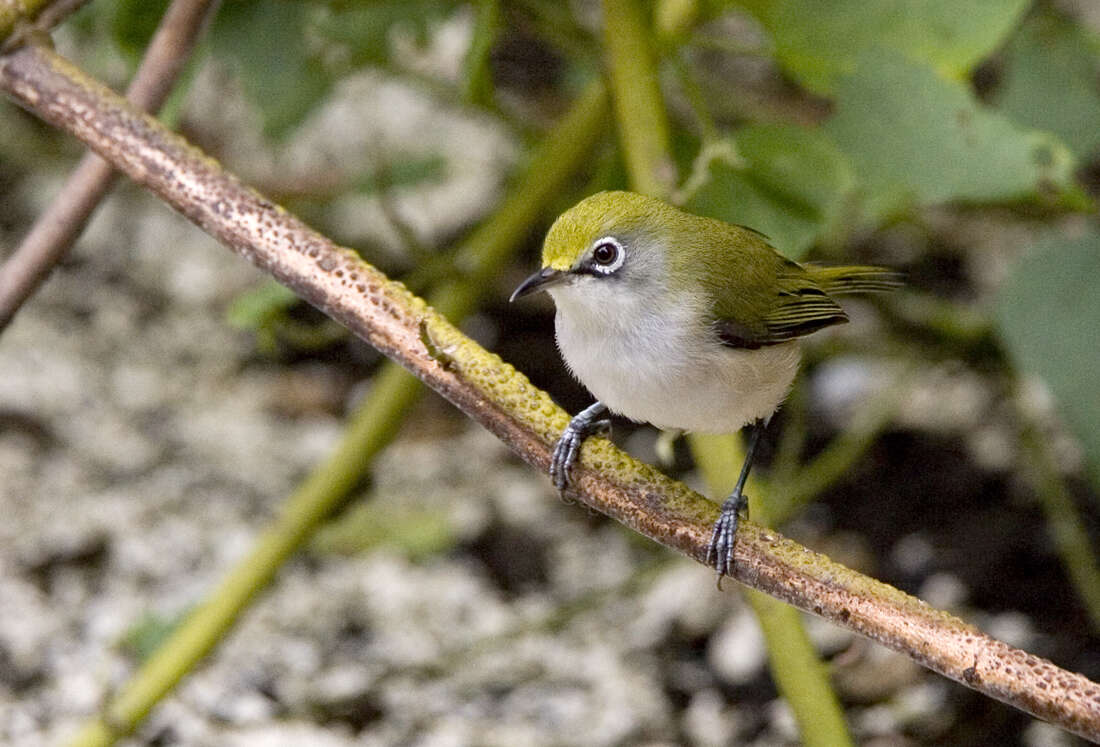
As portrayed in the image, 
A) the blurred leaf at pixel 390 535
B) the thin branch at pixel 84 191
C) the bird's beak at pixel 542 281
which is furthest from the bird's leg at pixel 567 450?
the blurred leaf at pixel 390 535

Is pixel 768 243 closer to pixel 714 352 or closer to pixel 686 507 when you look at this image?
pixel 714 352

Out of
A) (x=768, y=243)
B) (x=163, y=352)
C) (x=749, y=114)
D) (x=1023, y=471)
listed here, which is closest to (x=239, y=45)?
(x=768, y=243)

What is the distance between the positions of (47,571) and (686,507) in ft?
5.54

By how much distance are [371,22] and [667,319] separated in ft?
3.40

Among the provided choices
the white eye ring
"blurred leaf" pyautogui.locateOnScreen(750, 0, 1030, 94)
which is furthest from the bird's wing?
"blurred leaf" pyautogui.locateOnScreen(750, 0, 1030, 94)

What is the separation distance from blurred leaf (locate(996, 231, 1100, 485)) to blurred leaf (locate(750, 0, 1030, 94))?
42 cm

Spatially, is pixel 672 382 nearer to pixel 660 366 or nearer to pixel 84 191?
pixel 660 366

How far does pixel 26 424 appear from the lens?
300 centimetres

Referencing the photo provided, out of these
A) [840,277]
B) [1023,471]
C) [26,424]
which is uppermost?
[26,424]

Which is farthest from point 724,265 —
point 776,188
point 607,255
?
point 776,188

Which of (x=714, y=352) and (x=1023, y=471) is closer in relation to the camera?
(x=714, y=352)

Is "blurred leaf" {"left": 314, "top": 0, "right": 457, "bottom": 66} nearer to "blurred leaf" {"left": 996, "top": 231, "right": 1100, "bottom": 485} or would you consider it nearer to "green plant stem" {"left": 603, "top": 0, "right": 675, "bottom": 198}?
"green plant stem" {"left": 603, "top": 0, "right": 675, "bottom": 198}

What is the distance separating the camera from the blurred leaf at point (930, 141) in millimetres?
1935

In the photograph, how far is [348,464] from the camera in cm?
226
